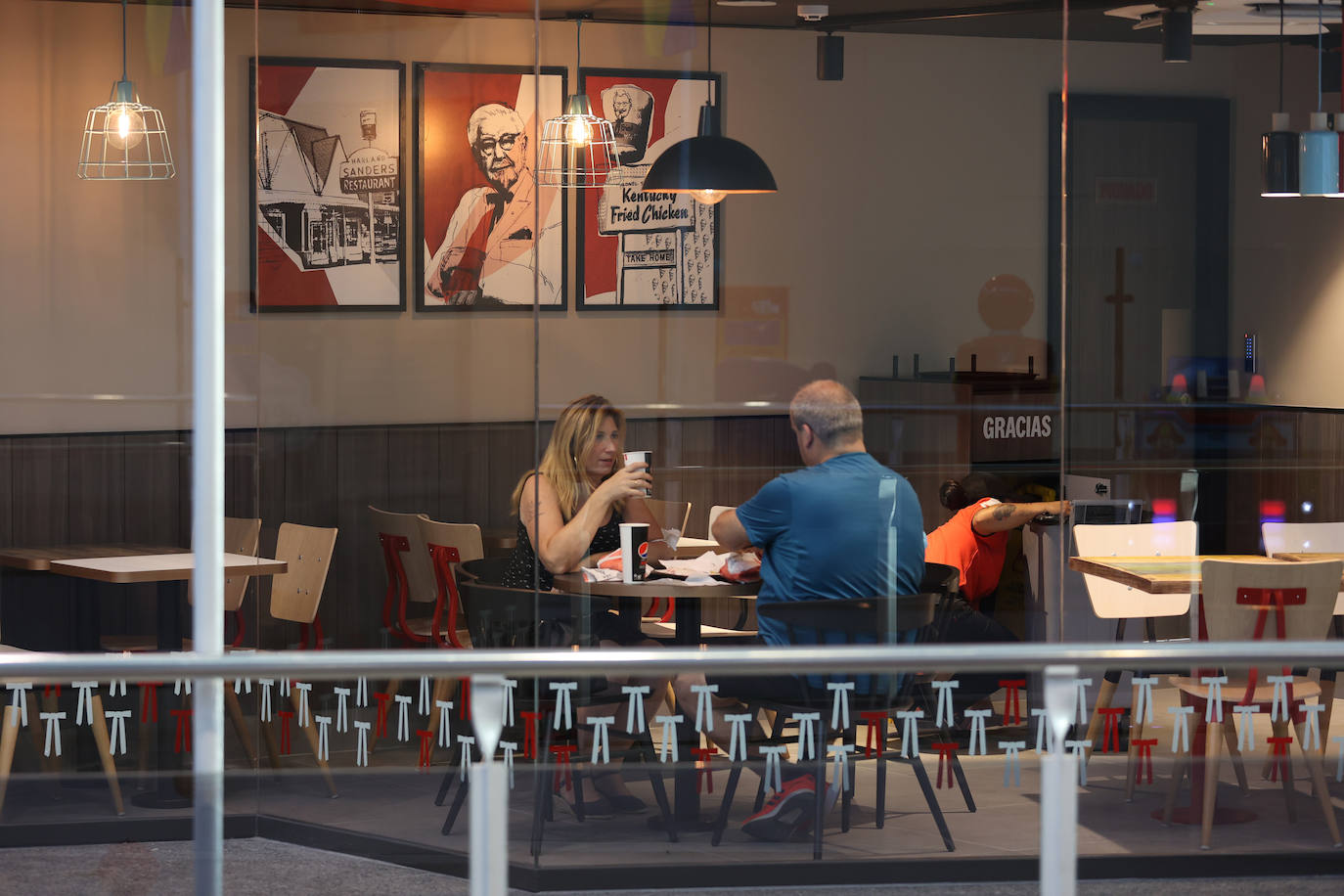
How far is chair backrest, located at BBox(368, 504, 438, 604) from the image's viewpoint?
440 centimetres

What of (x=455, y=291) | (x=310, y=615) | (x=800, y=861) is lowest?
(x=800, y=861)

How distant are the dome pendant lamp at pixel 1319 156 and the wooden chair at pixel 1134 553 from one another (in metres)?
1.09

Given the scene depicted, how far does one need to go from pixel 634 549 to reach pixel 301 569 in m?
1.08

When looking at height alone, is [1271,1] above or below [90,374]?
above

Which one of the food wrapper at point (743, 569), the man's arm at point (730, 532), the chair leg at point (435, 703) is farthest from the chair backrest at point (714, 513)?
the chair leg at point (435, 703)

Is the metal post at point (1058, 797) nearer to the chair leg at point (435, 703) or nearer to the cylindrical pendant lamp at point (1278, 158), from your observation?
the chair leg at point (435, 703)

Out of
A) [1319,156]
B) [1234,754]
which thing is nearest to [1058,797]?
[1234,754]

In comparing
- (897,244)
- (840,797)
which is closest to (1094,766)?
(840,797)

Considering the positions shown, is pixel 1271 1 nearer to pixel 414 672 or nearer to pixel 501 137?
pixel 501 137

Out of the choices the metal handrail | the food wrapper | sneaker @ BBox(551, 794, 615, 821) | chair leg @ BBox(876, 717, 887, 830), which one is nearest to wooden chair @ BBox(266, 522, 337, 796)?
sneaker @ BBox(551, 794, 615, 821)

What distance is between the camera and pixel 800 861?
12.5 feet

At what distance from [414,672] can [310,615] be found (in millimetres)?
2573

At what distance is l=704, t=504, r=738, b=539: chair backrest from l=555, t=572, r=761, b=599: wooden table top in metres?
0.29

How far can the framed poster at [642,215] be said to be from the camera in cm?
420
